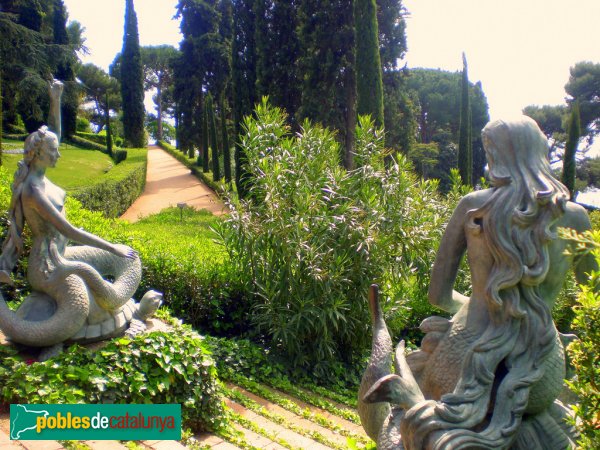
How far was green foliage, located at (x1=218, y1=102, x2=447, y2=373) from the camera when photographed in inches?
225

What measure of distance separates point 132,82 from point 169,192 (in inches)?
422

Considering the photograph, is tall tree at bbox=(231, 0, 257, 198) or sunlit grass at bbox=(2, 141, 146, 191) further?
tall tree at bbox=(231, 0, 257, 198)

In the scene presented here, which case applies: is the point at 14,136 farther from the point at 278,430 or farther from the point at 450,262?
the point at 450,262

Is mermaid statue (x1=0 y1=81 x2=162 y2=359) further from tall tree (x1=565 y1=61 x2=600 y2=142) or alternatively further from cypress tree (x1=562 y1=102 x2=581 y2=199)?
tall tree (x1=565 y1=61 x2=600 y2=142)

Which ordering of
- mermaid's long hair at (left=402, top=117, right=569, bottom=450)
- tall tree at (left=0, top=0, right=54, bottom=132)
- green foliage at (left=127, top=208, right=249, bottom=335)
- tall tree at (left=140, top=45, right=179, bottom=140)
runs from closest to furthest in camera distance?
mermaid's long hair at (left=402, top=117, right=569, bottom=450)
green foliage at (left=127, top=208, right=249, bottom=335)
tall tree at (left=0, top=0, right=54, bottom=132)
tall tree at (left=140, top=45, right=179, bottom=140)

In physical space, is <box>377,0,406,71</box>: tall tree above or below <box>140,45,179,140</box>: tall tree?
below

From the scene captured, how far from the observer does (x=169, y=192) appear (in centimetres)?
2220

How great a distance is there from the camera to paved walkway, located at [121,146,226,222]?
60.2 ft

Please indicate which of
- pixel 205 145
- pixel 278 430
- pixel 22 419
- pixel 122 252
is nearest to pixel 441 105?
pixel 205 145

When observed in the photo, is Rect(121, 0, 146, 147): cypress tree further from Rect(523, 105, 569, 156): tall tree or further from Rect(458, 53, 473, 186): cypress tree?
Rect(523, 105, 569, 156): tall tree

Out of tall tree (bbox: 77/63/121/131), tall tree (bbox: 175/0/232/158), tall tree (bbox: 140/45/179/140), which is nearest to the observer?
tall tree (bbox: 175/0/232/158)

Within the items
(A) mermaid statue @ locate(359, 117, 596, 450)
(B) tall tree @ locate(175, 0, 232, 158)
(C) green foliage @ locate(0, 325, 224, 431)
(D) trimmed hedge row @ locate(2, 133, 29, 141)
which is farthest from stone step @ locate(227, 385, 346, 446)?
(B) tall tree @ locate(175, 0, 232, 158)

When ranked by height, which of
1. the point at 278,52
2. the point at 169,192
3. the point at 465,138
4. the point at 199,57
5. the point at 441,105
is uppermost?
the point at 199,57

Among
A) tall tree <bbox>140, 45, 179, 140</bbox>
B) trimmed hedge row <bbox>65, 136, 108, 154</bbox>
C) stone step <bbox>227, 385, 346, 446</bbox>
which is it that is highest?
tall tree <bbox>140, 45, 179, 140</bbox>
